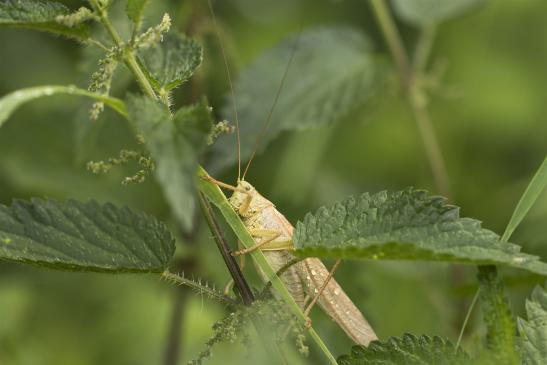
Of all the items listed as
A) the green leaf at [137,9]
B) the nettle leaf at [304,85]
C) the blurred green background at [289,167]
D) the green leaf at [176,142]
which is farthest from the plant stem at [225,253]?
the nettle leaf at [304,85]

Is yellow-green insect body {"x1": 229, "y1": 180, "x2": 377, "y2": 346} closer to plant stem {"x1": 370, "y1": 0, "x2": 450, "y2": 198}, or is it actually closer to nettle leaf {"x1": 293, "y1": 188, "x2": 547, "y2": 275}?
nettle leaf {"x1": 293, "y1": 188, "x2": 547, "y2": 275}

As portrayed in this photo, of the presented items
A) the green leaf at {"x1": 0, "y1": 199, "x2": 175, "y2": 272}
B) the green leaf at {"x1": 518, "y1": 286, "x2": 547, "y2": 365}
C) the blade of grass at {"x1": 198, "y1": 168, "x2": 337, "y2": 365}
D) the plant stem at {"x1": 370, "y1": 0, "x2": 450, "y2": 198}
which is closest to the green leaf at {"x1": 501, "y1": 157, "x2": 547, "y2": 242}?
the green leaf at {"x1": 518, "y1": 286, "x2": 547, "y2": 365}

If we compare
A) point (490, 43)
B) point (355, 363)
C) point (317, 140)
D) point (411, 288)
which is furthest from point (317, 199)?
point (355, 363)

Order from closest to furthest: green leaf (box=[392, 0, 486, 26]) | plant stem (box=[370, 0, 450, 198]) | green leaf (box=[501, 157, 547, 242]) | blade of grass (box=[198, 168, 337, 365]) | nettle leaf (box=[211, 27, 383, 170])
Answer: blade of grass (box=[198, 168, 337, 365]) → green leaf (box=[501, 157, 547, 242]) → nettle leaf (box=[211, 27, 383, 170]) → plant stem (box=[370, 0, 450, 198]) → green leaf (box=[392, 0, 486, 26])

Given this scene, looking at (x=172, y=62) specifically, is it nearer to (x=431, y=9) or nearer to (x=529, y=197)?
(x=529, y=197)

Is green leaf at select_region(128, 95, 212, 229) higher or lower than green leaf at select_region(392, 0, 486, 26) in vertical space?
lower

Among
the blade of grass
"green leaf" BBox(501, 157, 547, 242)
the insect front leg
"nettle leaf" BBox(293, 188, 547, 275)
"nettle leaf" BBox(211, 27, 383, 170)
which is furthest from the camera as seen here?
"nettle leaf" BBox(211, 27, 383, 170)

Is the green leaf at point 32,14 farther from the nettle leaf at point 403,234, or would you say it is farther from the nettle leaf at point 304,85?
the nettle leaf at point 304,85
